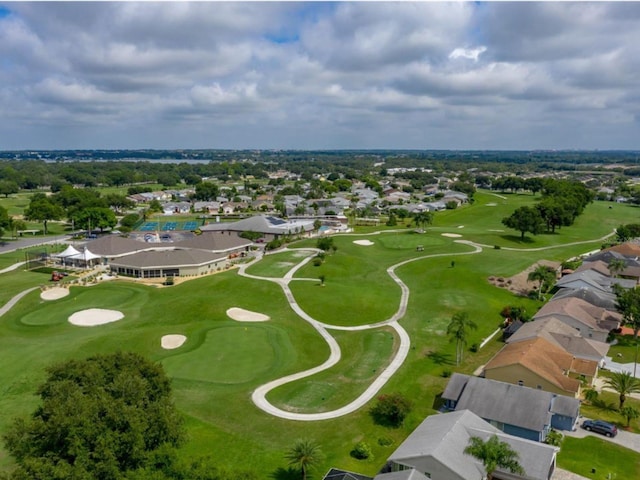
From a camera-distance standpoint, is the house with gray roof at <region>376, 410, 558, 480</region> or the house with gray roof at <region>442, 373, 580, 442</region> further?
the house with gray roof at <region>442, 373, 580, 442</region>

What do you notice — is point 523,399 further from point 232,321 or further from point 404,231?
point 404,231

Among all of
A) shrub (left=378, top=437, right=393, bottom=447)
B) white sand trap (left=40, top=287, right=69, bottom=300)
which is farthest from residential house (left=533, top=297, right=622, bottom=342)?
white sand trap (left=40, top=287, right=69, bottom=300)

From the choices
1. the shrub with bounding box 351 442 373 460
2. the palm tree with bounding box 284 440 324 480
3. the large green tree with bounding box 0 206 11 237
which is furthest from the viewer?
the large green tree with bounding box 0 206 11 237

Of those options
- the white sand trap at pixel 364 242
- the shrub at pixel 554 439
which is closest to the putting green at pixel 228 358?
the shrub at pixel 554 439

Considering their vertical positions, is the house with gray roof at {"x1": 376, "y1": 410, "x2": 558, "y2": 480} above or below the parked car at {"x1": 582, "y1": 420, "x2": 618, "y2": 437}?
above

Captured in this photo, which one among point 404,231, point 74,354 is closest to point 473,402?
point 74,354

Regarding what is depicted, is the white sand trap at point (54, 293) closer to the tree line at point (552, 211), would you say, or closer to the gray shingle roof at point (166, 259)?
the gray shingle roof at point (166, 259)

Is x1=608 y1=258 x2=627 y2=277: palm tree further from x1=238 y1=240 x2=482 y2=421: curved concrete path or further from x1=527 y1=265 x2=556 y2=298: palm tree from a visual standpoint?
x1=238 y1=240 x2=482 y2=421: curved concrete path
